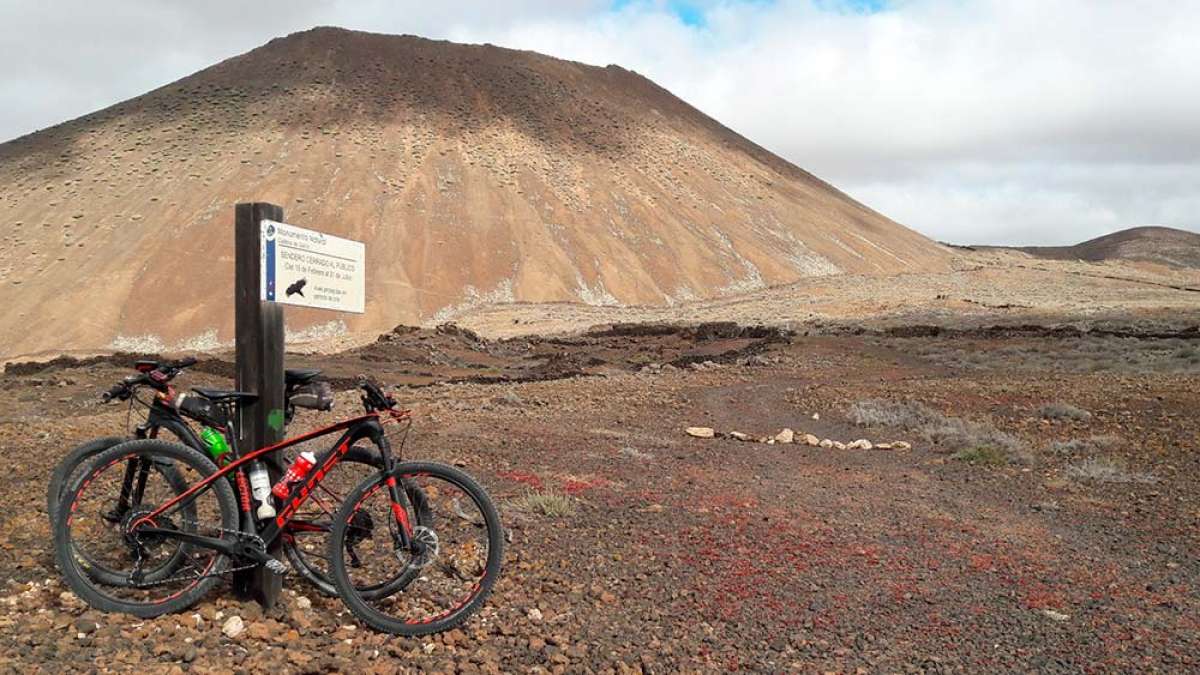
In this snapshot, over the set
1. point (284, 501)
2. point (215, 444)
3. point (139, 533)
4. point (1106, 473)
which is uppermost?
point (215, 444)

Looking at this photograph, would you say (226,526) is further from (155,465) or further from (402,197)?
(402,197)

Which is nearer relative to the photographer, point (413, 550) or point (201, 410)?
point (201, 410)

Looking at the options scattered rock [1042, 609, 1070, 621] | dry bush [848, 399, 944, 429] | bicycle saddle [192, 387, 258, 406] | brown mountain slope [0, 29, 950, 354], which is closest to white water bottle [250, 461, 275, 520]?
bicycle saddle [192, 387, 258, 406]

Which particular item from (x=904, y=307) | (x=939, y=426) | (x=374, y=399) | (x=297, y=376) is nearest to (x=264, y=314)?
(x=297, y=376)

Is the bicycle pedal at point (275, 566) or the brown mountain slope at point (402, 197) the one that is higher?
the brown mountain slope at point (402, 197)

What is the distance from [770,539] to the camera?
701 centimetres

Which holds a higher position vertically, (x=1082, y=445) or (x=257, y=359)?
(x=257, y=359)

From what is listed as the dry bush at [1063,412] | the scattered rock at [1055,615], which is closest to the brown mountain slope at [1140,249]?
the dry bush at [1063,412]

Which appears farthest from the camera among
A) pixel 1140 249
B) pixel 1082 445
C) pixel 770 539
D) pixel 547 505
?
pixel 1140 249

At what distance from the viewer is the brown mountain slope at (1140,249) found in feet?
461

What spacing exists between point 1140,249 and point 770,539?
6668 inches

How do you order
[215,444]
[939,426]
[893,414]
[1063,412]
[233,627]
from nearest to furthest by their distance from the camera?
[233,627], [215,444], [939,426], [1063,412], [893,414]

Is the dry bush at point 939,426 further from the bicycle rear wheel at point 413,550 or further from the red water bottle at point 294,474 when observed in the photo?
the red water bottle at point 294,474

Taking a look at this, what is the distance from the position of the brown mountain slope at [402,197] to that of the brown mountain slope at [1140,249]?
253 feet
